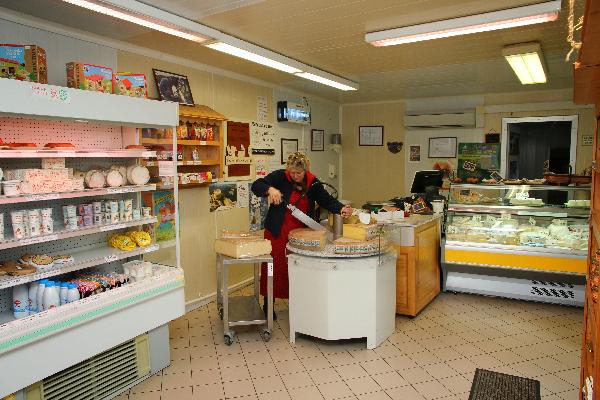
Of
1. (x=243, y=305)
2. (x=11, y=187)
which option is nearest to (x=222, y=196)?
(x=243, y=305)

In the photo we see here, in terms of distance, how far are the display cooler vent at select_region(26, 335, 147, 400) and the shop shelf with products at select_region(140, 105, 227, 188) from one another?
1849mm

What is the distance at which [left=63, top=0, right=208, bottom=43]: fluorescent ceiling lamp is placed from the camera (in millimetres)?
2930

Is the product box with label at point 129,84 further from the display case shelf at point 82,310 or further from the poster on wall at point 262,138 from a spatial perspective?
the poster on wall at point 262,138

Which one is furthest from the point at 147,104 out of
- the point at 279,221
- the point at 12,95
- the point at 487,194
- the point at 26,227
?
the point at 487,194

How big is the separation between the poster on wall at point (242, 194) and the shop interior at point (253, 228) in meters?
0.04

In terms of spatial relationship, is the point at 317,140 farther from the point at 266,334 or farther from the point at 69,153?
the point at 69,153

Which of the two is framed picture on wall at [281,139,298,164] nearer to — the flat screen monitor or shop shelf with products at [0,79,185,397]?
the flat screen monitor

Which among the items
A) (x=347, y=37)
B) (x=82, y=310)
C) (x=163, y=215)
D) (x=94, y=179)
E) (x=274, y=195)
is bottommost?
(x=82, y=310)

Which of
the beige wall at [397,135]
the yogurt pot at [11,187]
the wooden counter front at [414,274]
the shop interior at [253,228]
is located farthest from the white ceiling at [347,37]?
the wooden counter front at [414,274]

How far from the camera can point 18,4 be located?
10.7ft

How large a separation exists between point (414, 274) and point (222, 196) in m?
2.61

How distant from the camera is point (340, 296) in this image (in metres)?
4.11

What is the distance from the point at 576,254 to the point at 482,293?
1.18 metres

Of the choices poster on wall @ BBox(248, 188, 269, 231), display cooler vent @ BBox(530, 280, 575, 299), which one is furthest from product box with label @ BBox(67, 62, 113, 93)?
display cooler vent @ BBox(530, 280, 575, 299)
